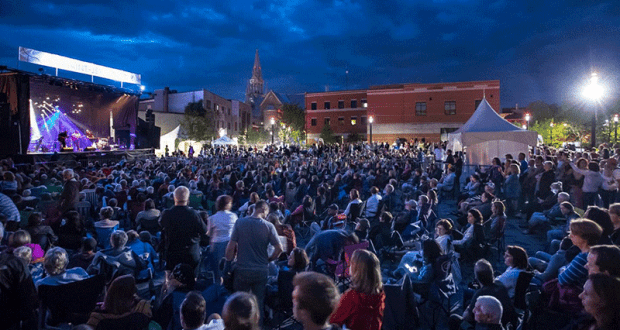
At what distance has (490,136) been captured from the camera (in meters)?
14.6

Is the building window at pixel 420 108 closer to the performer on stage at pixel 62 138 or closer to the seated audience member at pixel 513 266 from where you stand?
the performer on stage at pixel 62 138

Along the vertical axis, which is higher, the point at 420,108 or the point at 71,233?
the point at 420,108

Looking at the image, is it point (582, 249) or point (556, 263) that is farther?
point (556, 263)

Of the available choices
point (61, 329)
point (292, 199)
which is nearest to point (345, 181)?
point (292, 199)

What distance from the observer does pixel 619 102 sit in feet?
139

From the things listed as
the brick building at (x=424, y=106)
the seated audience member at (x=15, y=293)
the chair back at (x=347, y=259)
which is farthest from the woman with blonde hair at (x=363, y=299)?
the brick building at (x=424, y=106)

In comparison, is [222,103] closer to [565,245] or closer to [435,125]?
[435,125]

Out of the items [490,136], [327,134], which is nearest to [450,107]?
[327,134]

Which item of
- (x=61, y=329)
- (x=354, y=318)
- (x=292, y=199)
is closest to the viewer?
(x=354, y=318)

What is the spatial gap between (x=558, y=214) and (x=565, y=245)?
370 centimetres

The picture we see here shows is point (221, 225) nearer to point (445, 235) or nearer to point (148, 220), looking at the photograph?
point (148, 220)

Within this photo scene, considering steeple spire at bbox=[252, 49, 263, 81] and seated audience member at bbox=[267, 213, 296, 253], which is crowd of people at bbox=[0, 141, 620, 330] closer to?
seated audience member at bbox=[267, 213, 296, 253]

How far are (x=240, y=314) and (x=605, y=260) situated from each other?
8.46ft

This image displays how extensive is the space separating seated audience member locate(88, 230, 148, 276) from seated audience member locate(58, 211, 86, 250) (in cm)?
85
